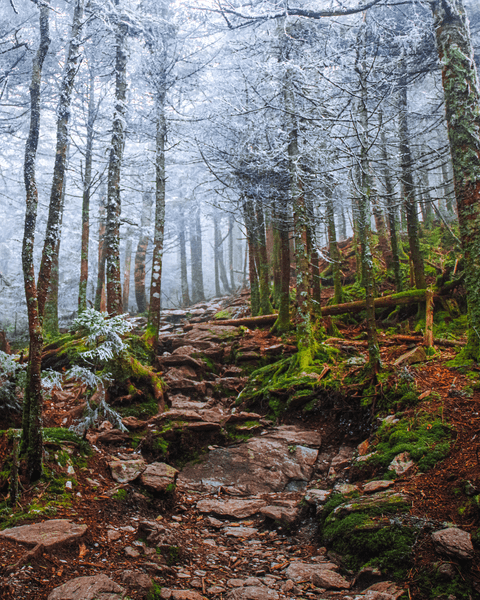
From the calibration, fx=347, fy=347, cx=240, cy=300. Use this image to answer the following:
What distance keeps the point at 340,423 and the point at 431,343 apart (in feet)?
8.22

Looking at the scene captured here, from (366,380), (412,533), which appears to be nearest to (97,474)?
(412,533)

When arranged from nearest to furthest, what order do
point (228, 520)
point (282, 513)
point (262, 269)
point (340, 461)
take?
point (282, 513)
point (228, 520)
point (340, 461)
point (262, 269)

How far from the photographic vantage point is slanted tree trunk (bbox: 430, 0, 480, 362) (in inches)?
201

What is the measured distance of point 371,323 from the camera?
5.75 metres

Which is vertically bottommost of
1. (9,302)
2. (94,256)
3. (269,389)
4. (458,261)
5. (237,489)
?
(237,489)

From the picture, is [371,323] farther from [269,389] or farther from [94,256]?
[94,256]

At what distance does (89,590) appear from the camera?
242 cm

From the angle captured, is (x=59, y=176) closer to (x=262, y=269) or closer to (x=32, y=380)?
(x=32, y=380)

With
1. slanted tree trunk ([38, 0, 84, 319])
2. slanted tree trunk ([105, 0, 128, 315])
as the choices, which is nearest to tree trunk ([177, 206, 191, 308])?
slanted tree trunk ([105, 0, 128, 315])

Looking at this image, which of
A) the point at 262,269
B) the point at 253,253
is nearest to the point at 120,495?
the point at 262,269

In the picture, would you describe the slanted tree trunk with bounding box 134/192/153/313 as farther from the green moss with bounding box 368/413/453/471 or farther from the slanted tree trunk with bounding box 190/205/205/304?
the green moss with bounding box 368/413/453/471

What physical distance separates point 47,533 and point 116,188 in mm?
7490

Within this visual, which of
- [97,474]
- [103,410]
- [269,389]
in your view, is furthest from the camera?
[269,389]

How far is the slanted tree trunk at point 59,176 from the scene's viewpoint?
13.5 feet
